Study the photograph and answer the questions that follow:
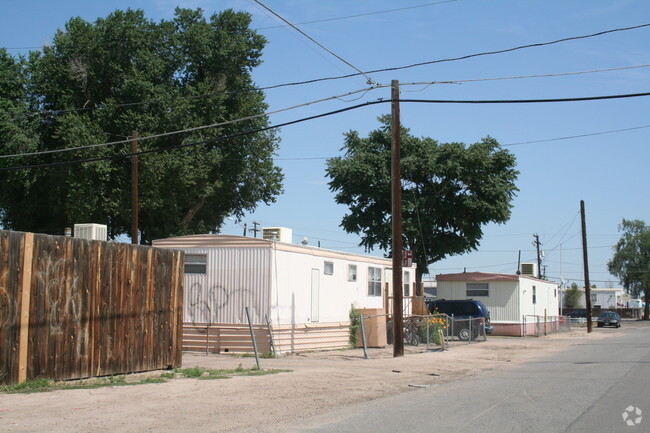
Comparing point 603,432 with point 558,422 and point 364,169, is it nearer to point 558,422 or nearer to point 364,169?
point 558,422

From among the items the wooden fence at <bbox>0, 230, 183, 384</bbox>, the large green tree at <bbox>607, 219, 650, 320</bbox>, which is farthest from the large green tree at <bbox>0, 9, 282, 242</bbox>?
the large green tree at <bbox>607, 219, 650, 320</bbox>

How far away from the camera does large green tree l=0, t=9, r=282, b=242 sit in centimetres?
3303

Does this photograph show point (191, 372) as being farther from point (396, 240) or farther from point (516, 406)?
point (396, 240)

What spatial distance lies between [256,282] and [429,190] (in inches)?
938

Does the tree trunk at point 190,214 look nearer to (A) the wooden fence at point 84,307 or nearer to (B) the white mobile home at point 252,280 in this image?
(B) the white mobile home at point 252,280

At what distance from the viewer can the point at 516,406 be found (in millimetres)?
10992

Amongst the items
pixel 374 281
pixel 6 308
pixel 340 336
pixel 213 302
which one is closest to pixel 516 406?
pixel 6 308

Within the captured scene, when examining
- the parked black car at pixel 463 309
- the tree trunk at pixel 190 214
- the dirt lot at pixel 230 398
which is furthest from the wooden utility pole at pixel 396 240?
the tree trunk at pixel 190 214

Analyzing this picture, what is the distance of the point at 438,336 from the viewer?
26.0 m

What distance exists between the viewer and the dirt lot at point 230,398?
9367 mm

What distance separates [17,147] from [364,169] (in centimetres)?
1942

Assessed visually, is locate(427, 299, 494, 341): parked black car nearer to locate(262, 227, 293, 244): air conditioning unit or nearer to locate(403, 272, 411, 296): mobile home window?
locate(403, 272, 411, 296): mobile home window

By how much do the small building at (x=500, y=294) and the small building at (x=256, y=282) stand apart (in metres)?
17.0

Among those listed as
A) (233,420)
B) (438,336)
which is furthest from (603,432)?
(438,336)
